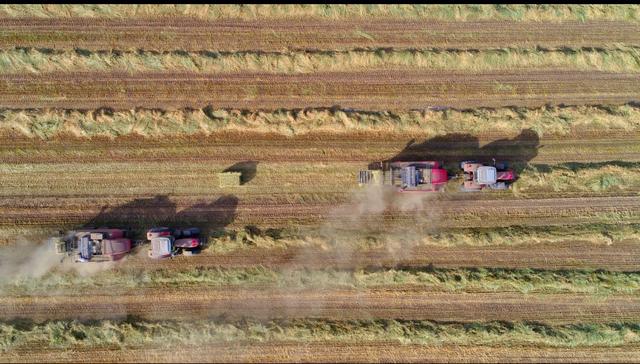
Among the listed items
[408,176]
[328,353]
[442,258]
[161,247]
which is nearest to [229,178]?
[161,247]

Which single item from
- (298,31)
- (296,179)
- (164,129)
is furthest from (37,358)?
(298,31)

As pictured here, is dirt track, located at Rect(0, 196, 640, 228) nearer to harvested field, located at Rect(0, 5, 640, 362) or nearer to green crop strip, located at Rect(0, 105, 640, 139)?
harvested field, located at Rect(0, 5, 640, 362)

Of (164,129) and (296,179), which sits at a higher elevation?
(164,129)

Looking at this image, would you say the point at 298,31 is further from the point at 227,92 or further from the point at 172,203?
the point at 172,203

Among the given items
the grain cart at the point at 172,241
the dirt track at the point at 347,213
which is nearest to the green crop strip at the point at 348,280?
the grain cart at the point at 172,241

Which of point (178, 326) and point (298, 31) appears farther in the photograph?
point (298, 31)

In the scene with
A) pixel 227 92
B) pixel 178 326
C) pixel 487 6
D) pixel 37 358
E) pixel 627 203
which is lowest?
pixel 37 358
